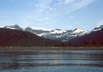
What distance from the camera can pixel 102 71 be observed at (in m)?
48.3

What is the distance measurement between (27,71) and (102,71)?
13478 mm

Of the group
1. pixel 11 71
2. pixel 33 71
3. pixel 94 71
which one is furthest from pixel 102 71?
pixel 11 71

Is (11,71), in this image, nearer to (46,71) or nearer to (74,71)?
(46,71)

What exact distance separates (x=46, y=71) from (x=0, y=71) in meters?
8.22

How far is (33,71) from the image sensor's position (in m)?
48.1

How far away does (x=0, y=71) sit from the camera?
47.9 m

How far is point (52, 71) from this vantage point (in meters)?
48.4

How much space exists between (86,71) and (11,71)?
13.5 metres

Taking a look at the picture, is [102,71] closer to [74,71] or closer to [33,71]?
[74,71]

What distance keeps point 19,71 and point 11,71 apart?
4.88 ft

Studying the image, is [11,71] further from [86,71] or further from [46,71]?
[86,71]

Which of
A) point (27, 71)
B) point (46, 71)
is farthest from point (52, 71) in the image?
point (27, 71)

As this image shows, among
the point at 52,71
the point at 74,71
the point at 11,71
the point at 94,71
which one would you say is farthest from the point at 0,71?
the point at 94,71

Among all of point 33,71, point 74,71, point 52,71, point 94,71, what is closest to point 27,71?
point 33,71
